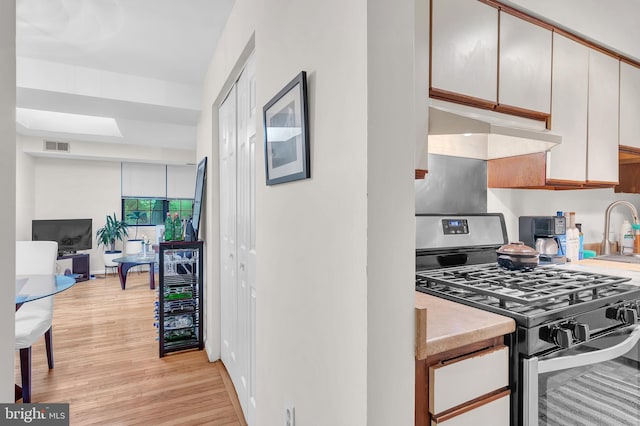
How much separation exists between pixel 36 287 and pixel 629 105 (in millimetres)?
4029

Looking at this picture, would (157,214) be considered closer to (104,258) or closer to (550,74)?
(104,258)

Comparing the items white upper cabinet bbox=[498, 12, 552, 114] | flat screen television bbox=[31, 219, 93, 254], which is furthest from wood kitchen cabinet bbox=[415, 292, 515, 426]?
flat screen television bbox=[31, 219, 93, 254]

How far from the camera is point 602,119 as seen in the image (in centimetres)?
184

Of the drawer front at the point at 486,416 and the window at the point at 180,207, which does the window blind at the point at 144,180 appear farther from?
the drawer front at the point at 486,416

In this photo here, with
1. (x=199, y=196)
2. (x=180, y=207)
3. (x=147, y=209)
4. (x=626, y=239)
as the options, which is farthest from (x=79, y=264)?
(x=626, y=239)

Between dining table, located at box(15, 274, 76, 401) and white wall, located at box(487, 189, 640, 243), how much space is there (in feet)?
9.18

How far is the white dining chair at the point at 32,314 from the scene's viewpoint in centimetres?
217

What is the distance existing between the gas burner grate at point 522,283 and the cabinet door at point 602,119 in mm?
740

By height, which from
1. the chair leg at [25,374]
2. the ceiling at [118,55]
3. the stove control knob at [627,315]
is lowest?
the chair leg at [25,374]

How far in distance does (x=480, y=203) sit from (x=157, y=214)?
Result: 695 centimetres

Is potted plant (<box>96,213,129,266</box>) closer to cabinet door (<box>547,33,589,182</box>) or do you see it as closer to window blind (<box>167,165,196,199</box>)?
window blind (<box>167,165,196,199</box>)

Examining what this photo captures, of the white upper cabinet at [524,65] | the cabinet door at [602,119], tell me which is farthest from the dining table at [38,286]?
the cabinet door at [602,119]

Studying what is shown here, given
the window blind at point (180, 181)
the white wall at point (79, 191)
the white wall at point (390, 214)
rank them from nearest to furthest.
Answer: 1. the white wall at point (390, 214)
2. the white wall at point (79, 191)
3. the window blind at point (180, 181)

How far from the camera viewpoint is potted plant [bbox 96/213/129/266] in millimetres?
6379
